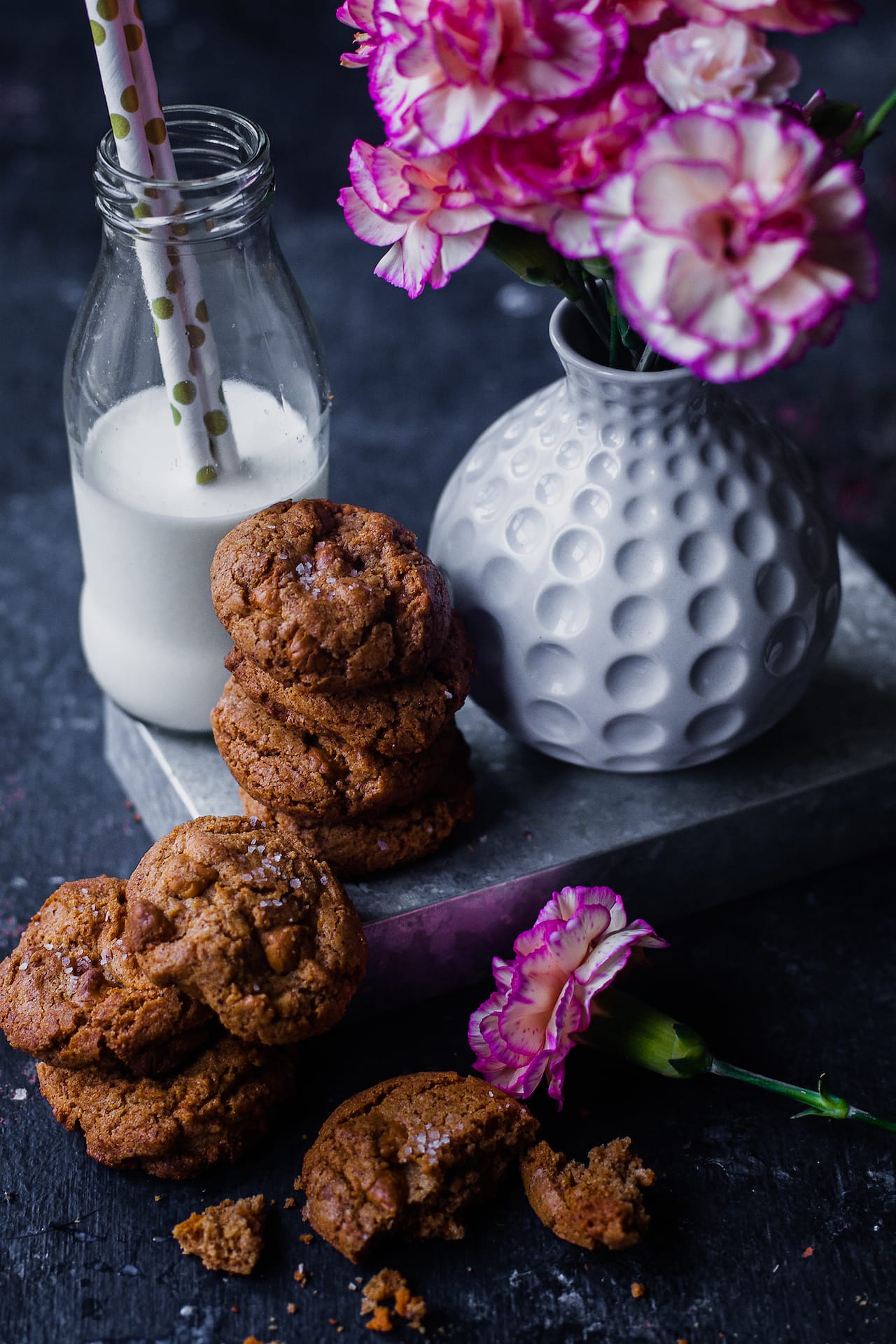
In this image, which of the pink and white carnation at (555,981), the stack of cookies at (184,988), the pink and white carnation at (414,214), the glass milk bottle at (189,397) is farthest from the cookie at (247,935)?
the pink and white carnation at (414,214)

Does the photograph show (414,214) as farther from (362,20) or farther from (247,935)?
(247,935)

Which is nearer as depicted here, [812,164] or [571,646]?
[812,164]

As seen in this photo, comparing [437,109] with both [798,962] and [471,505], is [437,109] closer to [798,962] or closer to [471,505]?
[471,505]

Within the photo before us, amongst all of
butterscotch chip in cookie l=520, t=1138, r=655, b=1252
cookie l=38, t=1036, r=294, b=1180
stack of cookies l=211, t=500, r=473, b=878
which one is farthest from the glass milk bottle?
butterscotch chip in cookie l=520, t=1138, r=655, b=1252

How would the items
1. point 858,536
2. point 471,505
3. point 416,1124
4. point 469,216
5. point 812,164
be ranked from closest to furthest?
point 812,164 < point 469,216 < point 416,1124 < point 471,505 < point 858,536

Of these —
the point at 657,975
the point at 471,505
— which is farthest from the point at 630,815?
the point at 471,505

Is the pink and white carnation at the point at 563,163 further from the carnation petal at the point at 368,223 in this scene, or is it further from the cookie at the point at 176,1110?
the cookie at the point at 176,1110
